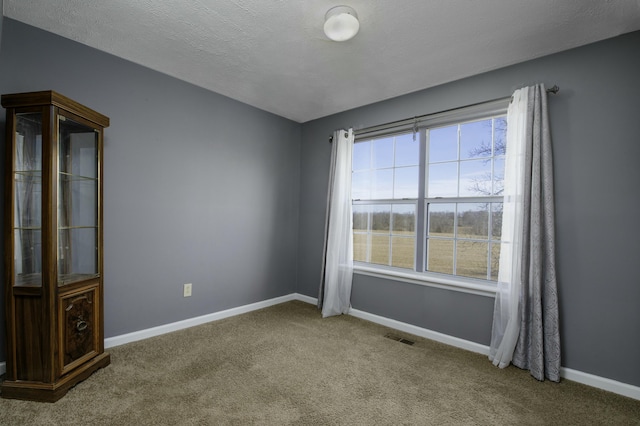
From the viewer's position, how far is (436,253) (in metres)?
3.11

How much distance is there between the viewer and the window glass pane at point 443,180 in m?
3.02

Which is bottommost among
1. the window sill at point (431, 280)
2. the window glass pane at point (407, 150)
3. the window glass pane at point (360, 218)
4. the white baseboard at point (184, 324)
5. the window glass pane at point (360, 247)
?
the white baseboard at point (184, 324)

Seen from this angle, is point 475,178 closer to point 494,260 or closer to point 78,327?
point 494,260

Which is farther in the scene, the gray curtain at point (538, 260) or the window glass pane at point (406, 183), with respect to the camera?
the window glass pane at point (406, 183)

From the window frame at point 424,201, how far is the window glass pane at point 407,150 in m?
0.06

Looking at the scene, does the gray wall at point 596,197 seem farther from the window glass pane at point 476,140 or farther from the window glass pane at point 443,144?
the window glass pane at point 443,144

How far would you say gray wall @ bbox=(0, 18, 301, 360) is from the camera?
241 centimetres

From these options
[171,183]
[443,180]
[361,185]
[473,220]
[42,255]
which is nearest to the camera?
[42,255]

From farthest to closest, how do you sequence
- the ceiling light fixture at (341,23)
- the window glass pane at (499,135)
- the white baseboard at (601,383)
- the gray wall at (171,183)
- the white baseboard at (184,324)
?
the window glass pane at (499,135) < the white baseboard at (184,324) < the gray wall at (171,183) < the white baseboard at (601,383) < the ceiling light fixture at (341,23)

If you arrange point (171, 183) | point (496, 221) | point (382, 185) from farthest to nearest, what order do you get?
point (382, 185) < point (171, 183) < point (496, 221)

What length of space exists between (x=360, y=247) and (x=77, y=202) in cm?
279

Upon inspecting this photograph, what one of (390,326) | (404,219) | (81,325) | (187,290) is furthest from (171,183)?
(390,326)

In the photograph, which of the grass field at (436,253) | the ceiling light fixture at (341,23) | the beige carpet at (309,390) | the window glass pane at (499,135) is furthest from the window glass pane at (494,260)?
the ceiling light fixture at (341,23)

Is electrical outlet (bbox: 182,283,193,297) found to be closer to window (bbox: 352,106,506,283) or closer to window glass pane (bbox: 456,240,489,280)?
window (bbox: 352,106,506,283)
